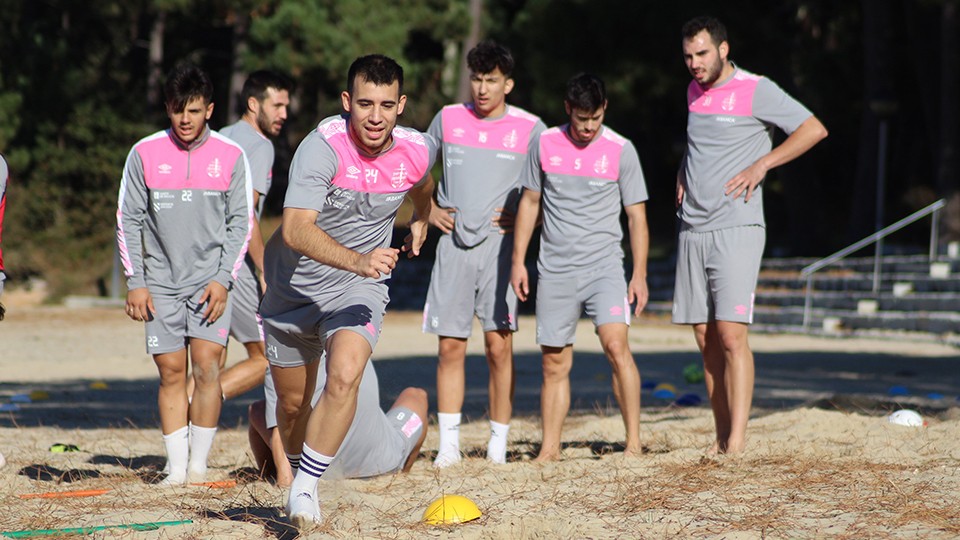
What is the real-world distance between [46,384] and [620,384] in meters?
6.83

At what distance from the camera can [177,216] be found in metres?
6.31

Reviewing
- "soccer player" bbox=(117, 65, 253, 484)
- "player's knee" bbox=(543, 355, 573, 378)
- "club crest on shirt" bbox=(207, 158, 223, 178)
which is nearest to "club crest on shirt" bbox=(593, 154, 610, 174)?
"player's knee" bbox=(543, 355, 573, 378)

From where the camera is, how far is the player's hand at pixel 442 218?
704 centimetres

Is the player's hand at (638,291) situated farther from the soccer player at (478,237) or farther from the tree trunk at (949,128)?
the tree trunk at (949,128)

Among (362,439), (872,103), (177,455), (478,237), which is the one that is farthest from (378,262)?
(872,103)

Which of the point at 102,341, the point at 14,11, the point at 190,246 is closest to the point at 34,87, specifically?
the point at 14,11

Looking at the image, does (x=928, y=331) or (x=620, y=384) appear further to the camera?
(x=928, y=331)

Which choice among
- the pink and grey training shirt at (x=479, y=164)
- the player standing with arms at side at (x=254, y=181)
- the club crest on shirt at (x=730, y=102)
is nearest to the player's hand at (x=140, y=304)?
the player standing with arms at side at (x=254, y=181)

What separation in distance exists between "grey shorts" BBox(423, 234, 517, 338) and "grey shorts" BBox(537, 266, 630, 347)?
0.65 feet

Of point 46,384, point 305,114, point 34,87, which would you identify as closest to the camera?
point 46,384

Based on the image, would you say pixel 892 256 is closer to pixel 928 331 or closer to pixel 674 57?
pixel 928 331

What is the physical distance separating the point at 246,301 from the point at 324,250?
2406mm

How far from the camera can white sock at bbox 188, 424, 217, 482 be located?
6430 mm

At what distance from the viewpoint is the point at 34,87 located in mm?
31516
